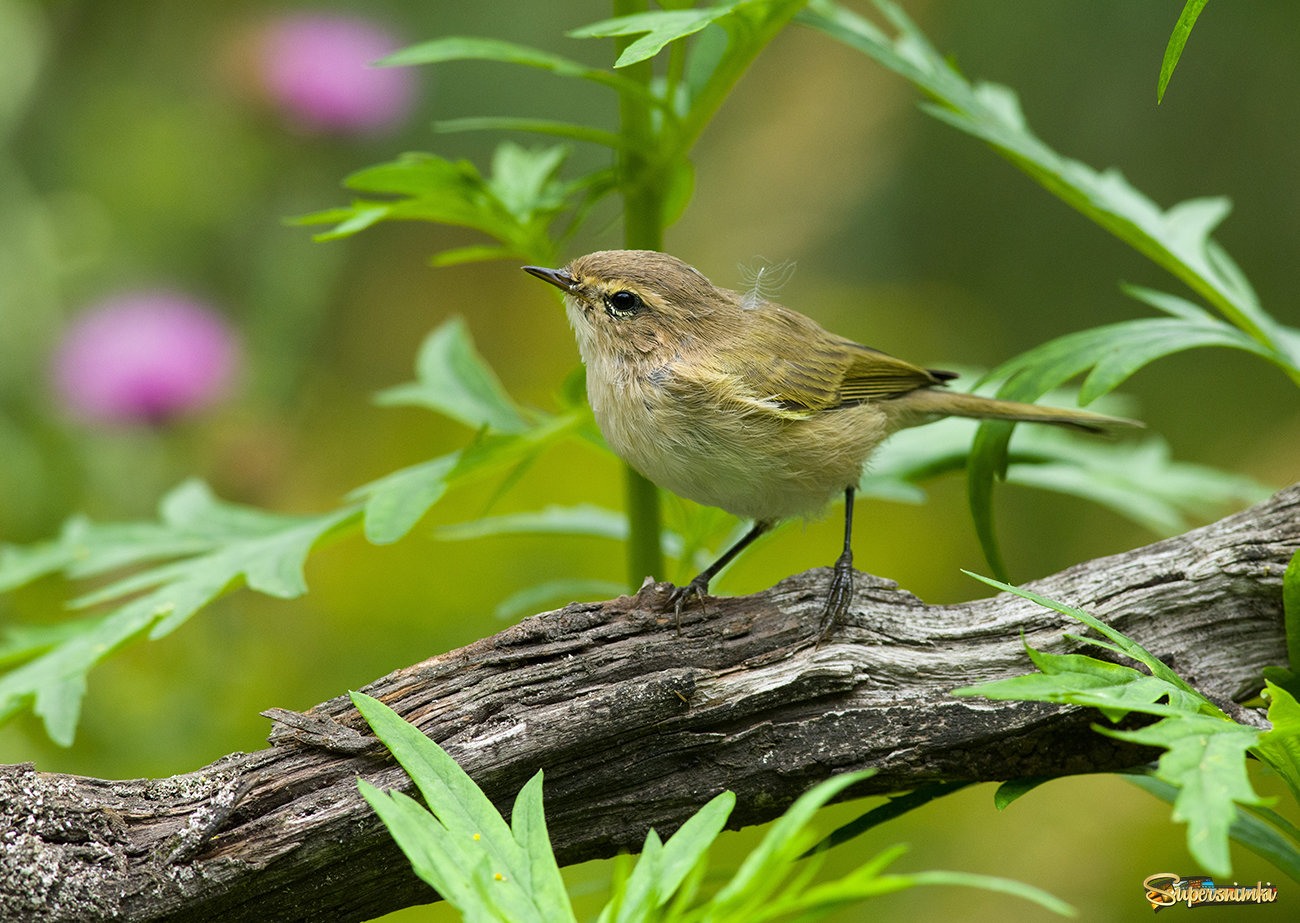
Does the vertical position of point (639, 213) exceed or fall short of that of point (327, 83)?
it falls short

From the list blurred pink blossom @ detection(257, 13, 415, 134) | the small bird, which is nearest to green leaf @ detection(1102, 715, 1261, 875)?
the small bird

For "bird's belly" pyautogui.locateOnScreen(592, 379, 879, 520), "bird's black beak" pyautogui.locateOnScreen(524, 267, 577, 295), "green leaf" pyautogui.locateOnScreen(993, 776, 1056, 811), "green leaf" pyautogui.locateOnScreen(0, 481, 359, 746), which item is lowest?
"green leaf" pyautogui.locateOnScreen(993, 776, 1056, 811)

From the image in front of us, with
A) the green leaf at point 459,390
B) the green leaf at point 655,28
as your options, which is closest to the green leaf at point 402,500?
the green leaf at point 459,390

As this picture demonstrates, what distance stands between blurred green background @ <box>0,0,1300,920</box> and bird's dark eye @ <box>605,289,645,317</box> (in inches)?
73.4

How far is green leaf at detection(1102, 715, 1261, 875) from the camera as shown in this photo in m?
1.14

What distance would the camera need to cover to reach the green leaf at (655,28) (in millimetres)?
1629

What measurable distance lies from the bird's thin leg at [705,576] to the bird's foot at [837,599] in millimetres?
238

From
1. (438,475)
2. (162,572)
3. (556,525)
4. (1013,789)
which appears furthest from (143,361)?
(1013,789)

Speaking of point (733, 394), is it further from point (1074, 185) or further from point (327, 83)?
point (327, 83)

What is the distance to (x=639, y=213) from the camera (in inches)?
92.1

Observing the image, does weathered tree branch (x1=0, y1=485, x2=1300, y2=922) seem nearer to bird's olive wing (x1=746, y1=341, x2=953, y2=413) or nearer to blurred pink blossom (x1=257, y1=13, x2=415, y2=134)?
bird's olive wing (x1=746, y1=341, x2=953, y2=413)

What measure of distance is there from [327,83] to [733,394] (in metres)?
2.80

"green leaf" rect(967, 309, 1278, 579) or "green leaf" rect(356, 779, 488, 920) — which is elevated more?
"green leaf" rect(967, 309, 1278, 579)

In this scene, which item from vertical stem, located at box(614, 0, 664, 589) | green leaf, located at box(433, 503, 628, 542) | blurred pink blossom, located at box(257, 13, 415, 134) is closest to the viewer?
vertical stem, located at box(614, 0, 664, 589)
